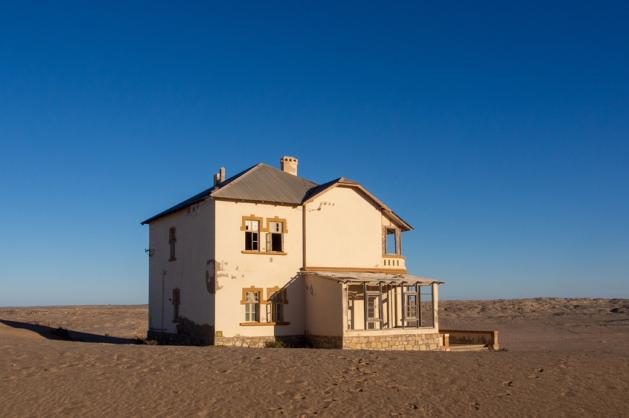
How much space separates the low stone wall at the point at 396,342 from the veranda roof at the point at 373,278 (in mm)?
2305

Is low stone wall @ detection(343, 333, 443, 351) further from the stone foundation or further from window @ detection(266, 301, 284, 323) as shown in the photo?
window @ detection(266, 301, 284, 323)

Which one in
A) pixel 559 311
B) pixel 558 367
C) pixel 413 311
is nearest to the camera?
pixel 558 367

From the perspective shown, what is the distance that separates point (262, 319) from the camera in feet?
88.9

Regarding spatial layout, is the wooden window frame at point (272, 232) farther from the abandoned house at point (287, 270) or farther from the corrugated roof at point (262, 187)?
the corrugated roof at point (262, 187)

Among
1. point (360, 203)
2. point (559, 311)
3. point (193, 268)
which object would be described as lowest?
point (559, 311)

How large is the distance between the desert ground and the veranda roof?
5045 millimetres

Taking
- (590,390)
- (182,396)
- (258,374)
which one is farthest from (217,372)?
(590,390)

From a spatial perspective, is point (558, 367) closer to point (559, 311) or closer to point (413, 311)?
point (413, 311)

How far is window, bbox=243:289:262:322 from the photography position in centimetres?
2684

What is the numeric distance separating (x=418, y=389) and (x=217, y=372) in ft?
17.9

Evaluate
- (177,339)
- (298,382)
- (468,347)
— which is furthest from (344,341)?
(298,382)

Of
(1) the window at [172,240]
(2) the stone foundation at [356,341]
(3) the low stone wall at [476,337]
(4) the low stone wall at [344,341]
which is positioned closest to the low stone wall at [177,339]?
(4) the low stone wall at [344,341]

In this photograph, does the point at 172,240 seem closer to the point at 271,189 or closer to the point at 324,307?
the point at 271,189

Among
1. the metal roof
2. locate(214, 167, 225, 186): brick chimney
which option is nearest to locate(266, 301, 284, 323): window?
the metal roof
